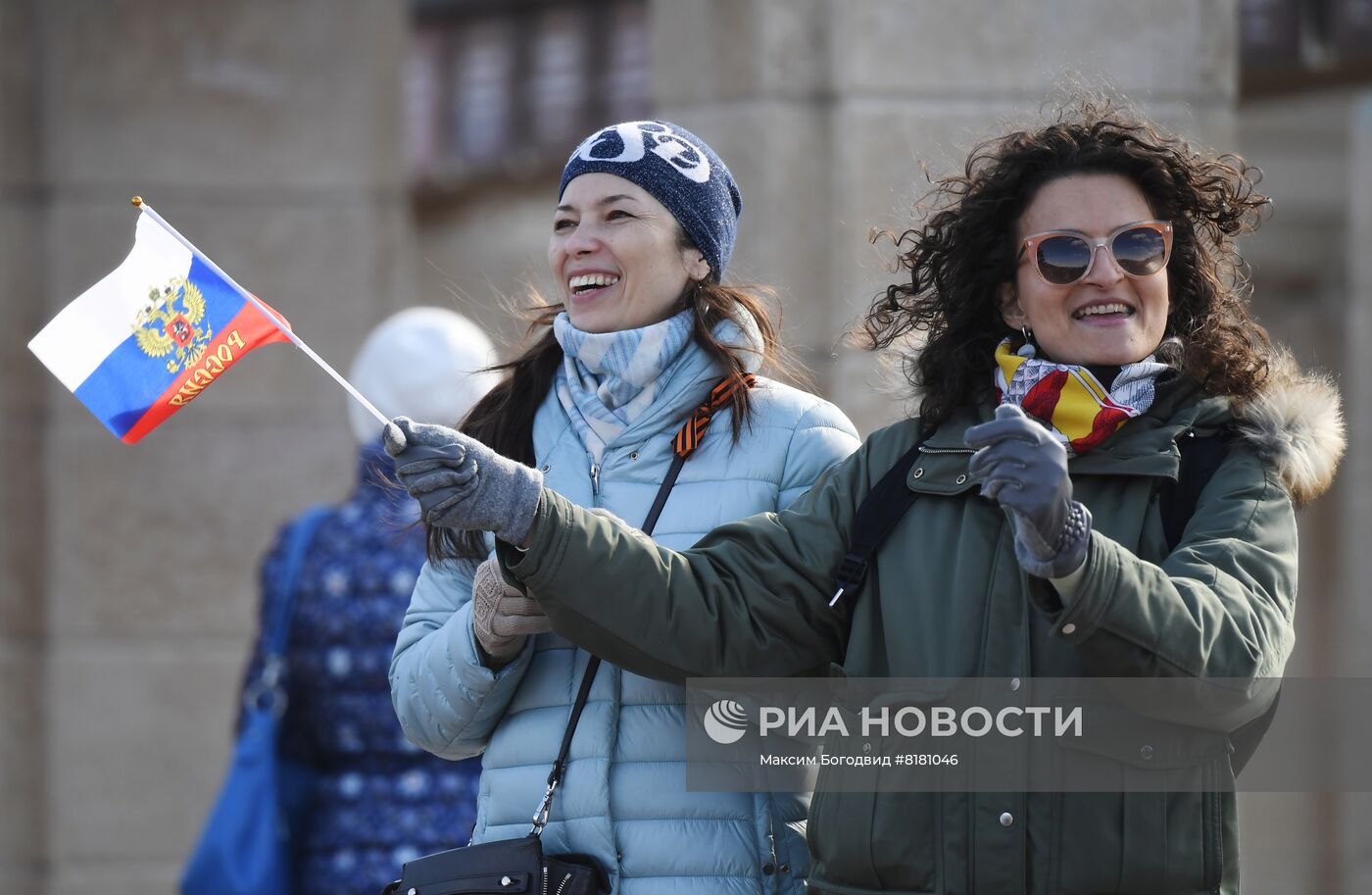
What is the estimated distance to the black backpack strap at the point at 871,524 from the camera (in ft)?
9.36

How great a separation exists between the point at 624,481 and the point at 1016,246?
28.7 inches

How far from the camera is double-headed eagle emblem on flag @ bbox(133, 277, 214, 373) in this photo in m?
3.09

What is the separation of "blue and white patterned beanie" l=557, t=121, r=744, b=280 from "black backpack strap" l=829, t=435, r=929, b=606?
25.1 inches

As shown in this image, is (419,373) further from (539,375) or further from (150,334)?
(150,334)

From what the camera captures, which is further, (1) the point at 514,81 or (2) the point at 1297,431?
(1) the point at 514,81

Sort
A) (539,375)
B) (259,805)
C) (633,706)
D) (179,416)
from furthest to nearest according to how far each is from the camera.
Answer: (179,416), (259,805), (539,375), (633,706)

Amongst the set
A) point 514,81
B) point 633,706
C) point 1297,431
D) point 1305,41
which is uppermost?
point 514,81

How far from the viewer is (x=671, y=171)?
328 centimetres

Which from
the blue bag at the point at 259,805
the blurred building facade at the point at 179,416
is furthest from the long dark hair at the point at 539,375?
the blurred building facade at the point at 179,416

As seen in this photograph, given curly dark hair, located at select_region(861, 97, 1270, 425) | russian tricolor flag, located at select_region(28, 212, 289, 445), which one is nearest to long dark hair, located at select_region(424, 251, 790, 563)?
curly dark hair, located at select_region(861, 97, 1270, 425)

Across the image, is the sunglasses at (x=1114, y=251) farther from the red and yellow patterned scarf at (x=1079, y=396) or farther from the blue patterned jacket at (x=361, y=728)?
the blue patterned jacket at (x=361, y=728)

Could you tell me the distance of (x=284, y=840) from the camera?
428cm

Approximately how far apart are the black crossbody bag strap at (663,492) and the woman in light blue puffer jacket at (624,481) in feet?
0.04

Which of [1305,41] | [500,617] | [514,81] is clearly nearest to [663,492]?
[500,617]
